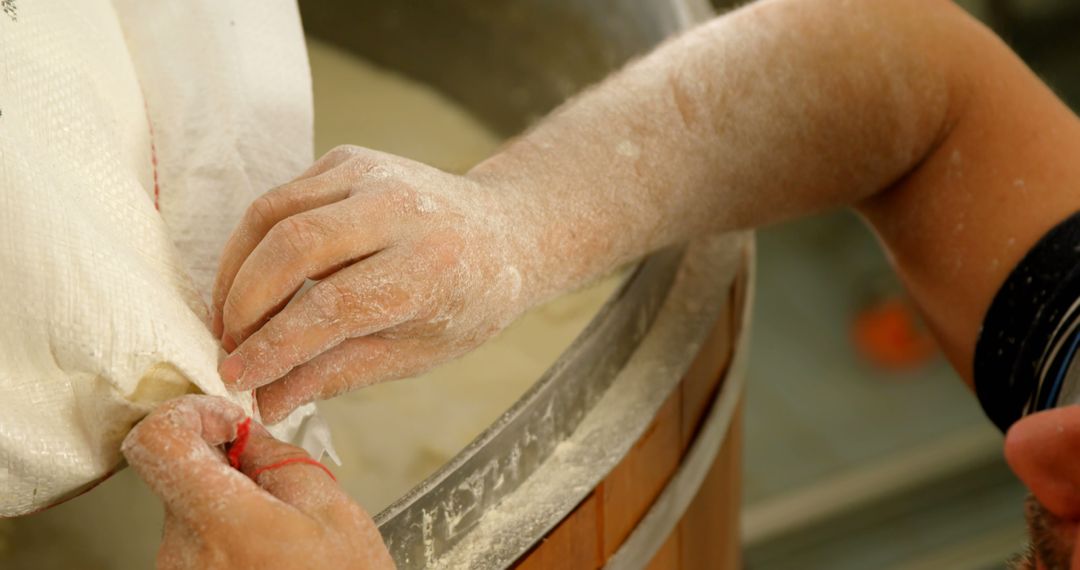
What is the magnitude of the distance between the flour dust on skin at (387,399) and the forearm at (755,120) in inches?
1.4

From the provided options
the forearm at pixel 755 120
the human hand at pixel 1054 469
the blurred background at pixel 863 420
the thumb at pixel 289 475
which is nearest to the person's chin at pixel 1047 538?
the human hand at pixel 1054 469

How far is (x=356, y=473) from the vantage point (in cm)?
75

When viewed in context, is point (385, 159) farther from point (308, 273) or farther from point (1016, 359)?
point (1016, 359)

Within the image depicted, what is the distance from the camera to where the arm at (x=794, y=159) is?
67 cm

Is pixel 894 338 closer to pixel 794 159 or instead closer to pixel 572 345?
pixel 794 159

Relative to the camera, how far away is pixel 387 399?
0.83m


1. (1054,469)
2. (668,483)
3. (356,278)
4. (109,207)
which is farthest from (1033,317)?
(109,207)

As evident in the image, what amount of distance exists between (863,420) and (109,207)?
1439mm

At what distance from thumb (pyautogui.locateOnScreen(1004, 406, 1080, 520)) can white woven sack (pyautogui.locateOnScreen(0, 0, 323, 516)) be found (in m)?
0.40

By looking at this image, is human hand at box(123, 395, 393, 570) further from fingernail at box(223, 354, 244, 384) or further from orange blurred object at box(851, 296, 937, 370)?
orange blurred object at box(851, 296, 937, 370)

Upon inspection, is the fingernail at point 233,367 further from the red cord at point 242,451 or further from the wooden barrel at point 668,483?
the wooden barrel at point 668,483

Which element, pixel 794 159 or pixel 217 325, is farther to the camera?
pixel 794 159

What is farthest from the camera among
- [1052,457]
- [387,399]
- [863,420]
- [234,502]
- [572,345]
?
[863,420]

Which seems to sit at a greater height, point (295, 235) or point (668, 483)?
point (295, 235)
